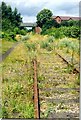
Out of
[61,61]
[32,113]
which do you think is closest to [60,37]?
[32,113]

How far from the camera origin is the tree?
2.66m

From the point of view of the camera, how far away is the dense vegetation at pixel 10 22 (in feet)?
8.88

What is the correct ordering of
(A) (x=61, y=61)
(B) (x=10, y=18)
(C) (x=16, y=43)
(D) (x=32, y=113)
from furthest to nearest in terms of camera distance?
(A) (x=61, y=61), (C) (x=16, y=43), (B) (x=10, y=18), (D) (x=32, y=113)

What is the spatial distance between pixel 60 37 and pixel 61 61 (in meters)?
1.02

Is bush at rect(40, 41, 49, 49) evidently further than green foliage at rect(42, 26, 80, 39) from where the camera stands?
Yes

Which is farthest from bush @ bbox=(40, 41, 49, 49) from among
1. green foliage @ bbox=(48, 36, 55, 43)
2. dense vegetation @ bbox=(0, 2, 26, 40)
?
dense vegetation @ bbox=(0, 2, 26, 40)

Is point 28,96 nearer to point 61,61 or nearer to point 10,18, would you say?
point 10,18

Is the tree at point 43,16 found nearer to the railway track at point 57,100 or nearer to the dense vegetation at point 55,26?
the dense vegetation at point 55,26

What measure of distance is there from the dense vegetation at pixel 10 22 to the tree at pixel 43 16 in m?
0.17

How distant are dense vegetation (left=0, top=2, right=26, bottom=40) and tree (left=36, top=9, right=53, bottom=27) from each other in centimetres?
17

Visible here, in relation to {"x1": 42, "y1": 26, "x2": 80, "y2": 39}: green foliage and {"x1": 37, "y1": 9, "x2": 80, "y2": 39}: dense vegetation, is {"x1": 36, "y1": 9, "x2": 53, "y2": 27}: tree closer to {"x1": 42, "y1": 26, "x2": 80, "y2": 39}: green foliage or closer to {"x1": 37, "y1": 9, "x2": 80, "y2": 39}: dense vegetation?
{"x1": 37, "y1": 9, "x2": 80, "y2": 39}: dense vegetation

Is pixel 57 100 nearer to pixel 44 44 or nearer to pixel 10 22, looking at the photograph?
pixel 44 44

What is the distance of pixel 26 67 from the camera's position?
3420 mm

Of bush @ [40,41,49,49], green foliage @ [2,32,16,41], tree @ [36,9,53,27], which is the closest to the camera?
tree @ [36,9,53,27]
